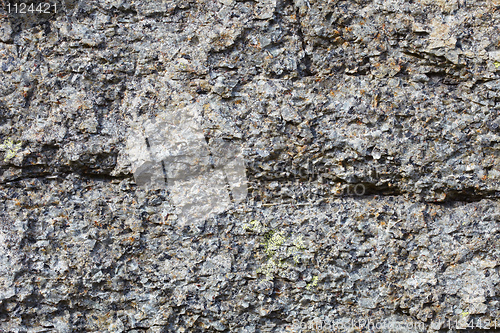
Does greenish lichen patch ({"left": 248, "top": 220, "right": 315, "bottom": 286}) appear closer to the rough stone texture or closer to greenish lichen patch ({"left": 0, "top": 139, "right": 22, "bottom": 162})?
the rough stone texture

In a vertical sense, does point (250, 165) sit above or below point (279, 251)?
above

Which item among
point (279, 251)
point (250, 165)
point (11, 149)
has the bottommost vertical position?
point (279, 251)

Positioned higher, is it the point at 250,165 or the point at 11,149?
the point at 11,149

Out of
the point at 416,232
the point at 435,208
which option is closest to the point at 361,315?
the point at 416,232

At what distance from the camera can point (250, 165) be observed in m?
1.50

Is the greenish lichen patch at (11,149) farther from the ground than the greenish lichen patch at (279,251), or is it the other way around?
the greenish lichen patch at (11,149)

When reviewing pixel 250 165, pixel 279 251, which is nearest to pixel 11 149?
pixel 250 165

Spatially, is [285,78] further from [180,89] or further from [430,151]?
[430,151]

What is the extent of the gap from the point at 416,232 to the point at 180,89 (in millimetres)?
1055

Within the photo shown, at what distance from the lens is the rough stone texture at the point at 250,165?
4.83 feet

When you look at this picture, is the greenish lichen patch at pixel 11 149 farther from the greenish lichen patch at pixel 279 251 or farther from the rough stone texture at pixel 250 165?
the greenish lichen patch at pixel 279 251

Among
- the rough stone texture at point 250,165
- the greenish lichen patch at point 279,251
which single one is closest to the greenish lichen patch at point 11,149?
the rough stone texture at point 250,165

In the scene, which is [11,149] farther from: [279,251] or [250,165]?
[279,251]

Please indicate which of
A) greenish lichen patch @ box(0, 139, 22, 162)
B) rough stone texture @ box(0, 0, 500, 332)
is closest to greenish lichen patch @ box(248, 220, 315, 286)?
rough stone texture @ box(0, 0, 500, 332)
